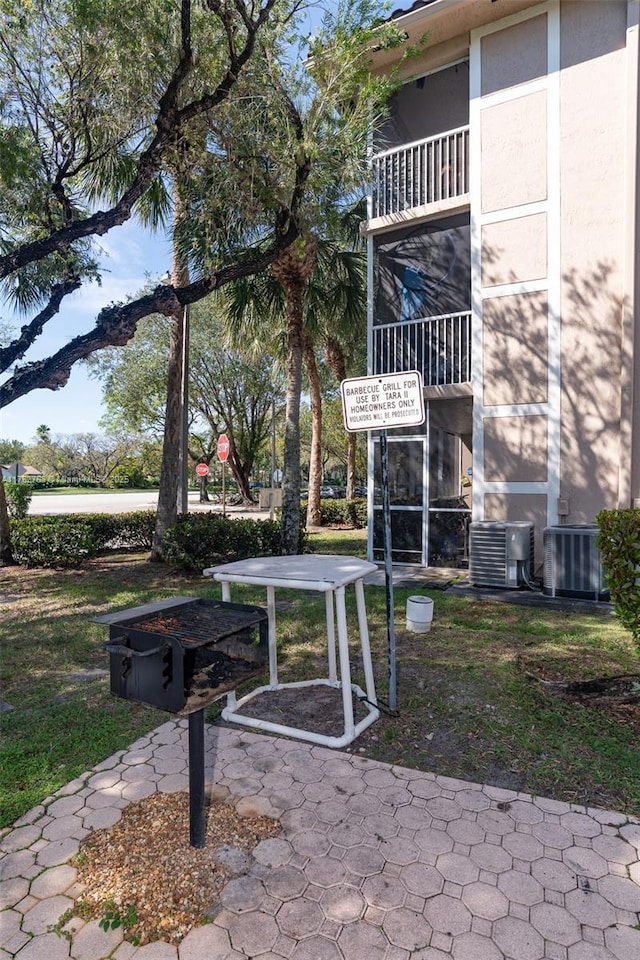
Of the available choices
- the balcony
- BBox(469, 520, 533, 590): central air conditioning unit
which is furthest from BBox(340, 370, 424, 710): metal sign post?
the balcony

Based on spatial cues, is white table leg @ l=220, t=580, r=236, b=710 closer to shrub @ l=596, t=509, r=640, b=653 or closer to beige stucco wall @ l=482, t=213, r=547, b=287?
shrub @ l=596, t=509, r=640, b=653

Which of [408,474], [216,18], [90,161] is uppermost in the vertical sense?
[216,18]

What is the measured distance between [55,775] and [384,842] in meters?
1.84

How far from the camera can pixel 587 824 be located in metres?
2.45

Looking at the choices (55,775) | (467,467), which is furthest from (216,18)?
(467,467)

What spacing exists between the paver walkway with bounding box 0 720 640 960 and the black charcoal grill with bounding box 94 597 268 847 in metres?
0.48

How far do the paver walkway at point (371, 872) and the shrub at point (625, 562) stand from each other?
1.38m

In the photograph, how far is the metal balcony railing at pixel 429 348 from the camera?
8.70m

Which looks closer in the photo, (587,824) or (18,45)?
(587,824)

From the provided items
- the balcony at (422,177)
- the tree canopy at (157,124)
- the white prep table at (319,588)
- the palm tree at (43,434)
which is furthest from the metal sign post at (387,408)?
the palm tree at (43,434)

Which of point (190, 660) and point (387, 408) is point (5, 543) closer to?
point (387, 408)

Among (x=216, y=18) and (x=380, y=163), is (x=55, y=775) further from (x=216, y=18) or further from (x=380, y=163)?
(x=380, y=163)

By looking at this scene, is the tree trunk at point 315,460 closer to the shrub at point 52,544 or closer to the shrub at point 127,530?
the shrub at point 127,530

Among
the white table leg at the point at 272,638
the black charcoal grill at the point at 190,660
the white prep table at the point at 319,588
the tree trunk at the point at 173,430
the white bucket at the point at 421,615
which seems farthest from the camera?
the tree trunk at the point at 173,430
